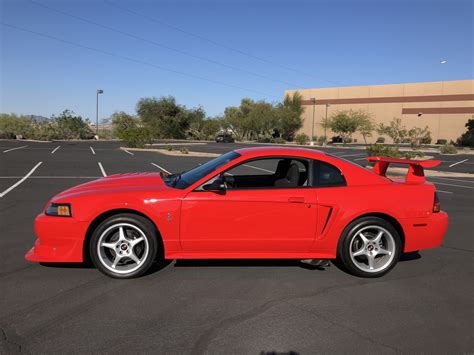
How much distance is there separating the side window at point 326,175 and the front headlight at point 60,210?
8.99 feet

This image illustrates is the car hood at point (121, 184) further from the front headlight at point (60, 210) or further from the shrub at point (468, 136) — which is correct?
the shrub at point (468, 136)

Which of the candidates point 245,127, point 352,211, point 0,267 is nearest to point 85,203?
point 0,267

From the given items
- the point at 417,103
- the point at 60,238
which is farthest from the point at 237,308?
the point at 417,103

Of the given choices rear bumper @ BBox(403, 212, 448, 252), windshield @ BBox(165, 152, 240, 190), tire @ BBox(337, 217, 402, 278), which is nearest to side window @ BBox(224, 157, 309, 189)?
windshield @ BBox(165, 152, 240, 190)

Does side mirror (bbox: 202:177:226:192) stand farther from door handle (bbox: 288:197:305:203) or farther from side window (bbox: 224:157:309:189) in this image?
door handle (bbox: 288:197:305:203)

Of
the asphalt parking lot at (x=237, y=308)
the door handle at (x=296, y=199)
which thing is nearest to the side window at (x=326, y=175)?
the door handle at (x=296, y=199)

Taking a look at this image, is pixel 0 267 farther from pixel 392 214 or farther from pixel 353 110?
pixel 353 110

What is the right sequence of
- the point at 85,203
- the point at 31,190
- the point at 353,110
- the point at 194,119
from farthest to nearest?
the point at 194,119, the point at 353,110, the point at 31,190, the point at 85,203

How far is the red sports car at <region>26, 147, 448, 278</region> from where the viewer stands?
14.0 ft

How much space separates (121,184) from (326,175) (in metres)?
2.43

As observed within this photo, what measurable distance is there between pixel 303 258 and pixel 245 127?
Answer: 215 ft

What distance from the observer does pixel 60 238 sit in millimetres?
4230

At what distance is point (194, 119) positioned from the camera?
70.5 metres

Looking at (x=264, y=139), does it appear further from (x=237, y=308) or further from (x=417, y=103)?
(x=237, y=308)
